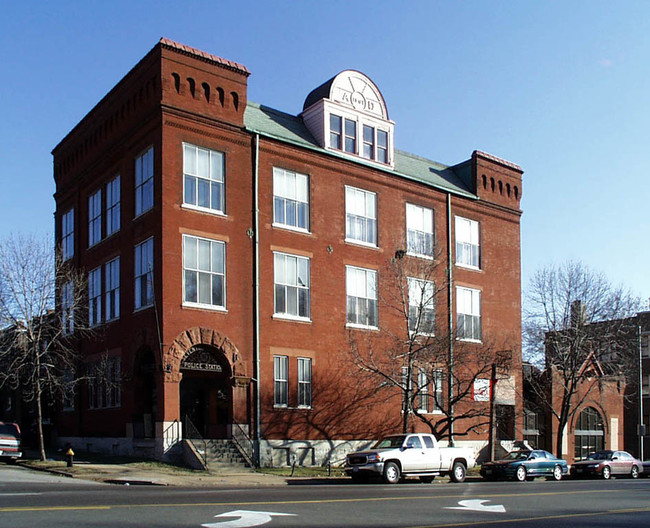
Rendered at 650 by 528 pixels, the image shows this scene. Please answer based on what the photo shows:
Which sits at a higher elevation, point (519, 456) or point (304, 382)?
point (304, 382)

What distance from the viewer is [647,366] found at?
226 feet

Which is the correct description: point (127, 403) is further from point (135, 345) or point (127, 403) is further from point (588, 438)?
point (588, 438)

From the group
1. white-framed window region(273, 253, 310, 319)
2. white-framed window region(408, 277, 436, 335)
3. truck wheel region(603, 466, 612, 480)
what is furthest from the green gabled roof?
truck wheel region(603, 466, 612, 480)

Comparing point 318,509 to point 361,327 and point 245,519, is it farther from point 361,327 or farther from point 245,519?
point 361,327

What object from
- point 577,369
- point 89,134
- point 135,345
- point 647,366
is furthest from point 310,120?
point 647,366

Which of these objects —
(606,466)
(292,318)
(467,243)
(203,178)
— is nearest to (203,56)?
(203,178)

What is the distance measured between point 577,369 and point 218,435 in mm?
19386

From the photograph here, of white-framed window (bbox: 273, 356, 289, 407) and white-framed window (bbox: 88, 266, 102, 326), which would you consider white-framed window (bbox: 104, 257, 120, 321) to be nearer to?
white-framed window (bbox: 88, 266, 102, 326)

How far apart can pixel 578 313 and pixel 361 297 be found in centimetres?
1239

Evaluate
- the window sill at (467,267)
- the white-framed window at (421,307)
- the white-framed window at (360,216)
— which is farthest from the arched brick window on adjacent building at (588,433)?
the white-framed window at (360,216)

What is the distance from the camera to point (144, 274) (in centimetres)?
3291

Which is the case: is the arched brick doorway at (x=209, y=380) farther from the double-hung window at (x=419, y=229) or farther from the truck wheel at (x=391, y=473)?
the double-hung window at (x=419, y=229)

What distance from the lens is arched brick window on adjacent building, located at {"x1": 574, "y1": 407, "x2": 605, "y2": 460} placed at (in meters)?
50.0

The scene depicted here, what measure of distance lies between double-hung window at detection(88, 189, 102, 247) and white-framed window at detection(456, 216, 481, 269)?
715 inches
